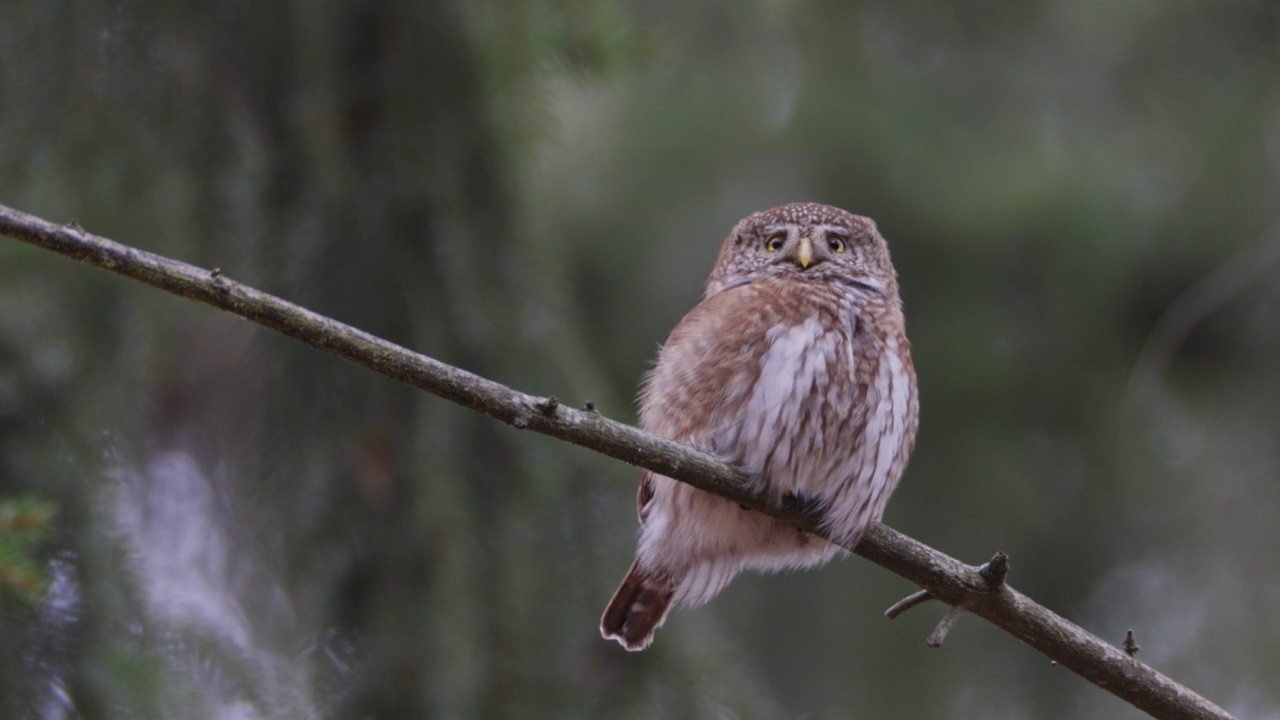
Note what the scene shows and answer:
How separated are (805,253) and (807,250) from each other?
2cm

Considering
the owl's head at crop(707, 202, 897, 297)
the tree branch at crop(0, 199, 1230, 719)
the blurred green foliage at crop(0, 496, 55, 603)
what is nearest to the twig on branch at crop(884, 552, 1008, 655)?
the tree branch at crop(0, 199, 1230, 719)

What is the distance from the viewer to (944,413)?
15.6ft

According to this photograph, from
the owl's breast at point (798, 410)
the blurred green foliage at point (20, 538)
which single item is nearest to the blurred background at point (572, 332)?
the blurred green foliage at point (20, 538)

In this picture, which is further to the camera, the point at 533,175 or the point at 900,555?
the point at 533,175

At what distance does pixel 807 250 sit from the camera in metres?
3.69

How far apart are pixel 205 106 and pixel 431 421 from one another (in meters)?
0.90

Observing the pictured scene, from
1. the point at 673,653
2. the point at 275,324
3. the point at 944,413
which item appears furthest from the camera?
the point at 944,413

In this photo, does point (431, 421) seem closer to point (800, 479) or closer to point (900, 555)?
point (800, 479)

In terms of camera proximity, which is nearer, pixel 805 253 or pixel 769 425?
pixel 769 425

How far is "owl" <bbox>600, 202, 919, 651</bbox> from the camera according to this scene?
2.98 meters

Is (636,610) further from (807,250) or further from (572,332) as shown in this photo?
(807,250)

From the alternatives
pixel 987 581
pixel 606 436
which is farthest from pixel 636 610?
pixel 606 436

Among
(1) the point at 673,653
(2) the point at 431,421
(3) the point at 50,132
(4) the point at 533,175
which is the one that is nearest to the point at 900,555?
(1) the point at 673,653

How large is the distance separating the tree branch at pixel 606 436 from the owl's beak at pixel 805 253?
103cm
